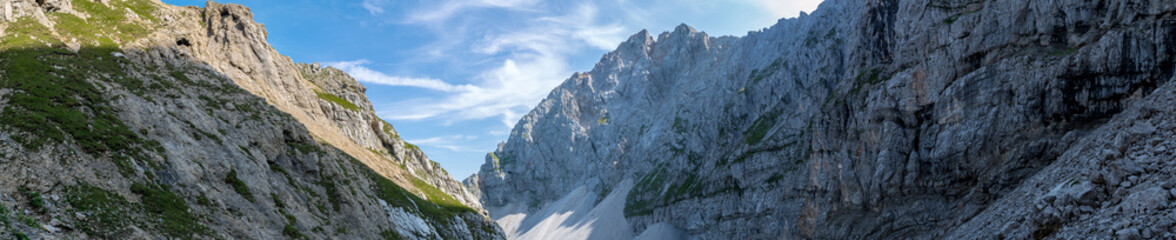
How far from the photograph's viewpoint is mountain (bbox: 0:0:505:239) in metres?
28.0

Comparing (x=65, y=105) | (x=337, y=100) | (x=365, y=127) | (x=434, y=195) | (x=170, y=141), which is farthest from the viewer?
(x=337, y=100)

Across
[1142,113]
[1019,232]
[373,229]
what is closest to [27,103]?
[373,229]

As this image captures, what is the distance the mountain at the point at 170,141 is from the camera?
28.0 metres

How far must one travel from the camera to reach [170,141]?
40031 mm

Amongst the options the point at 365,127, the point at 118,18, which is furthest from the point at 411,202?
the point at 118,18

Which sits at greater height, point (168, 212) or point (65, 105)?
point (65, 105)

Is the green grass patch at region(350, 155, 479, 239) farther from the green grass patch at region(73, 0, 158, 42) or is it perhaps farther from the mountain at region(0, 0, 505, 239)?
the green grass patch at region(73, 0, 158, 42)

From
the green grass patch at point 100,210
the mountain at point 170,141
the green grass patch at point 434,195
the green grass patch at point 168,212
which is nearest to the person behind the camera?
the green grass patch at point 100,210

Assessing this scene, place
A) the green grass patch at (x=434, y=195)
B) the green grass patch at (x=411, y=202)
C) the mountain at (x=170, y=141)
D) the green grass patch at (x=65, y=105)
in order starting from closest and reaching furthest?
the mountain at (x=170, y=141) < the green grass patch at (x=65, y=105) < the green grass patch at (x=411, y=202) < the green grass patch at (x=434, y=195)

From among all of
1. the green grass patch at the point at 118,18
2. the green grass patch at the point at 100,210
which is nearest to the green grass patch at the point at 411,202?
the green grass patch at the point at 118,18

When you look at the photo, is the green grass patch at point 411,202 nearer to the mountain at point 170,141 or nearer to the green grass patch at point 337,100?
the mountain at point 170,141

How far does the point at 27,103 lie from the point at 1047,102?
98671 mm

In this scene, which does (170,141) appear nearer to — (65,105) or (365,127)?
(65,105)

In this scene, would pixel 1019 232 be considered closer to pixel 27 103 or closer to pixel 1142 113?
pixel 1142 113
